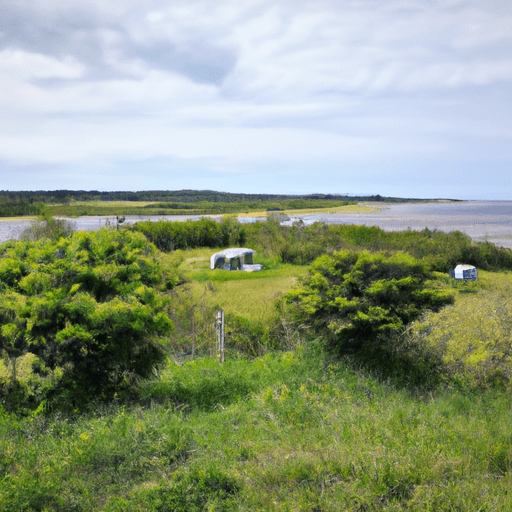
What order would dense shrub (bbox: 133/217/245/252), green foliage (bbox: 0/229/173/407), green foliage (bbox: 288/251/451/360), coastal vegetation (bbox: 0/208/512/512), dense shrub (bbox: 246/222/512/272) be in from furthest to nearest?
dense shrub (bbox: 133/217/245/252) < dense shrub (bbox: 246/222/512/272) < green foliage (bbox: 288/251/451/360) < green foliage (bbox: 0/229/173/407) < coastal vegetation (bbox: 0/208/512/512)

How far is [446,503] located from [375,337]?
548 cm

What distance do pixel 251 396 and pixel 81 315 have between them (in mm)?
2330

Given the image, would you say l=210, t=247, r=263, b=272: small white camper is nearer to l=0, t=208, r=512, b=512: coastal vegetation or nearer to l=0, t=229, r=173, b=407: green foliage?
l=0, t=208, r=512, b=512: coastal vegetation

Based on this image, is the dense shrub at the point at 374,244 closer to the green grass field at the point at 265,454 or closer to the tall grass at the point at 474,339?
the tall grass at the point at 474,339

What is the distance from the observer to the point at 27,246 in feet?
21.9

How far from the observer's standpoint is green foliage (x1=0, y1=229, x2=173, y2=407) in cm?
533

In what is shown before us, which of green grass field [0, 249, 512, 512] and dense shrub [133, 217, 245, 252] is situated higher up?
dense shrub [133, 217, 245, 252]

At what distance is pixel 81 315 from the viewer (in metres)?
5.54

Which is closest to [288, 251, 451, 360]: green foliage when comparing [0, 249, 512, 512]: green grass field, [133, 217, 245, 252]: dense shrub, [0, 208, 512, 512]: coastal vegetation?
[0, 208, 512, 512]: coastal vegetation

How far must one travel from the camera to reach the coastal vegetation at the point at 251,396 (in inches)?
138

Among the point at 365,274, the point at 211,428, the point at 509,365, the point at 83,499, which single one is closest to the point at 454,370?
the point at 509,365

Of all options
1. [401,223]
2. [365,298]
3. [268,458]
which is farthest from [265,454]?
[401,223]

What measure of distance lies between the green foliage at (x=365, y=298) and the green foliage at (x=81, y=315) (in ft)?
10.7

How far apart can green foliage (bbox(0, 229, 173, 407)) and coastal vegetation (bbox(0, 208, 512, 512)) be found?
2 centimetres
